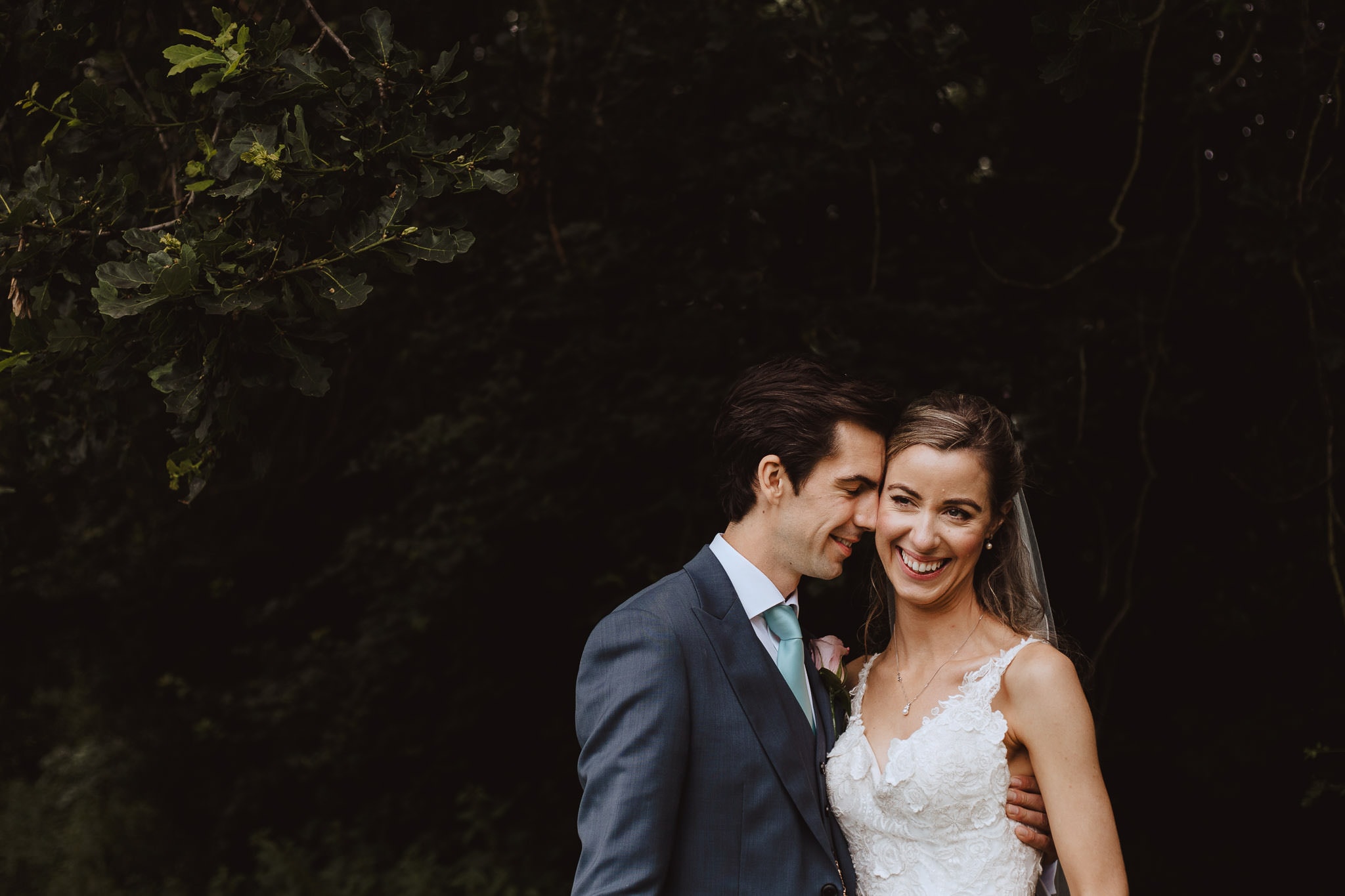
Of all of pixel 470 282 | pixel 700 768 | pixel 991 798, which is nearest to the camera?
pixel 700 768

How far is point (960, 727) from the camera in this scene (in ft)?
8.02

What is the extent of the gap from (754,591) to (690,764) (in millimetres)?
409

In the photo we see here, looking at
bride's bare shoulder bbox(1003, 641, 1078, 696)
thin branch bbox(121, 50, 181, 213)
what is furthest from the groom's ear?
thin branch bbox(121, 50, 181, 213)

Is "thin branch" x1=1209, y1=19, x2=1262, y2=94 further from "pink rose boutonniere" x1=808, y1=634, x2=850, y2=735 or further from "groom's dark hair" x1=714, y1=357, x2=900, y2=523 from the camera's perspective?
"pink rose boutonniere" x1=808, y1=634, x2=850, y2=735

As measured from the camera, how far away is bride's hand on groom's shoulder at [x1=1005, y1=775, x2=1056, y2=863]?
2398 mm

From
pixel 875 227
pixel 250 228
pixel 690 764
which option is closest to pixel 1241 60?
pixel 875 227

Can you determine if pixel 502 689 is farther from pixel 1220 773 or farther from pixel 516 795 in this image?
pixel 1220 773

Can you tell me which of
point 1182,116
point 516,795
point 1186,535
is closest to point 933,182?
point 1182,116

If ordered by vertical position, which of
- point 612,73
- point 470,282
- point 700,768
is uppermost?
point 612,73

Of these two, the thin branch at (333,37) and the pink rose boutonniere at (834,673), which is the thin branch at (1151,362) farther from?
the thin branch at (333,37)

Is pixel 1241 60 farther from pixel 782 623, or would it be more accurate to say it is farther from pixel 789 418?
pixel 782 623

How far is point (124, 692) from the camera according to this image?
6832 millimetres

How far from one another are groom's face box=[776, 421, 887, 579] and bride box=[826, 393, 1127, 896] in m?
0.07

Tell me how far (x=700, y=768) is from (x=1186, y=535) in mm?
3613
